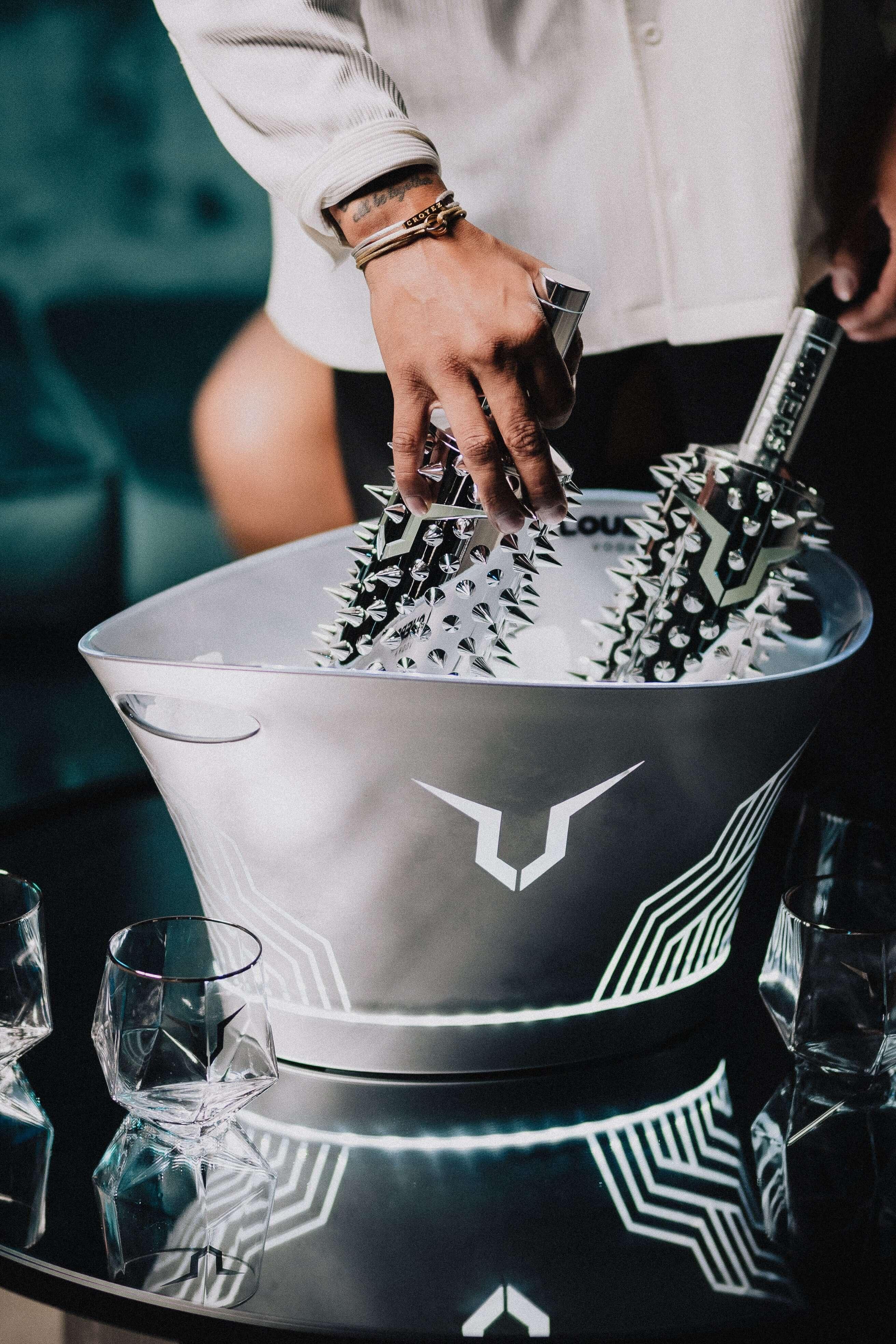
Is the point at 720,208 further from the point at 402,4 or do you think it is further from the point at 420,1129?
the point at 420,1129

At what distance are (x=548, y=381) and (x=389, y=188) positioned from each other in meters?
0.13

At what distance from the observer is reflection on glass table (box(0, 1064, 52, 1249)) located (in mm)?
393

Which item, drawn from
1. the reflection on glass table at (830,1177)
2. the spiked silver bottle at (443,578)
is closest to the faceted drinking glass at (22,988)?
the spiked silver bottle at (443,578)

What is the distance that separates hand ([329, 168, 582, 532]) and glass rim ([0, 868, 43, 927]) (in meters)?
0.25

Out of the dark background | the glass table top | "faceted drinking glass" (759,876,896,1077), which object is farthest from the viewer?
the dark background

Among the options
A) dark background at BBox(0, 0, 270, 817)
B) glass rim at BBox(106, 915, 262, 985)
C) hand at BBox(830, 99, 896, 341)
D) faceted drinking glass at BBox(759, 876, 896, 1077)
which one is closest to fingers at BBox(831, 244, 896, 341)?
hand at BBox(830, 99, 896, 341)

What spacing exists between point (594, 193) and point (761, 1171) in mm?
639

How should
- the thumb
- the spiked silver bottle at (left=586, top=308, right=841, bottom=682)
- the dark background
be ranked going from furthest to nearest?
1. the dark background
2. the thumb
3. the spiked silver bottle at (left=586, top=308, right=841, bottom=682)

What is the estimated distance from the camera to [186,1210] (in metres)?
0.41

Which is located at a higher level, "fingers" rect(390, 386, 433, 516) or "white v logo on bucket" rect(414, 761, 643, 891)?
"fingers" rect(390, 386, 433, 516)

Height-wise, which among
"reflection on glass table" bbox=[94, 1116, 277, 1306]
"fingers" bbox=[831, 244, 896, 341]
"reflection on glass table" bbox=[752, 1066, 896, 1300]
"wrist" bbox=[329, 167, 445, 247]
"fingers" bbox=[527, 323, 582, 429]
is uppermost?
"wrist" bbox=[329, 167, 445, 247]

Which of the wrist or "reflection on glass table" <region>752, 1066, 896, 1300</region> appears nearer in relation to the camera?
"reflection on glass table" <region>752, 1066, 896, 1300</region>

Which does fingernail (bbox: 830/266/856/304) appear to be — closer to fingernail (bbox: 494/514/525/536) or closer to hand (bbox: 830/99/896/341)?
hand (bbox: 830/99/896/341)

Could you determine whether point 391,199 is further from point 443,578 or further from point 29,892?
point 29,892
